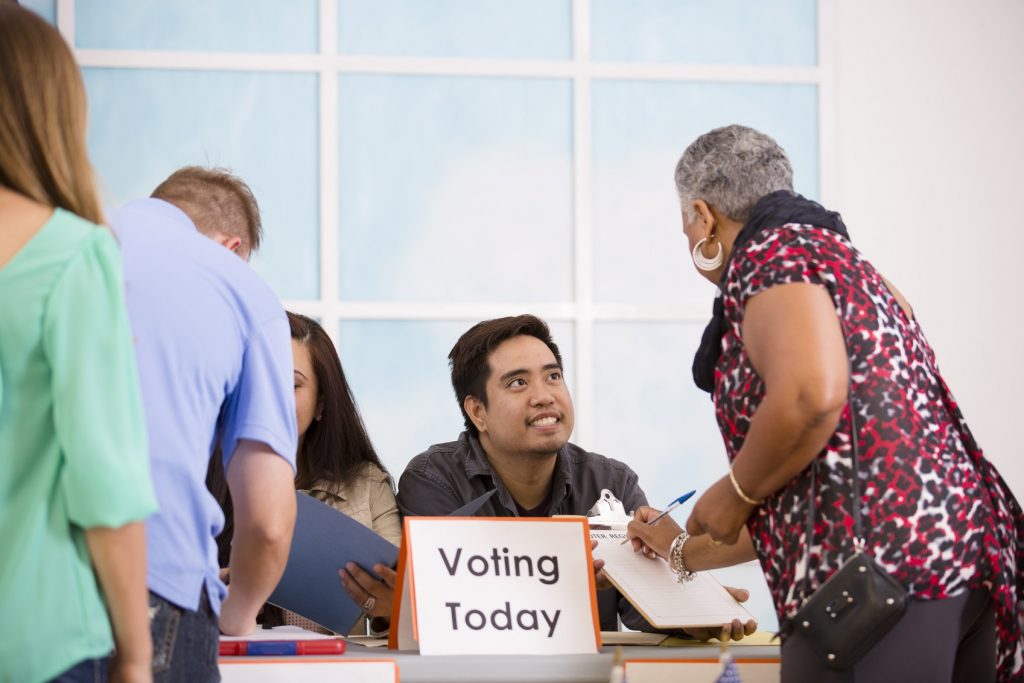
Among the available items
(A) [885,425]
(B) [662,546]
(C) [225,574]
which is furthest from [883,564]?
(C) [225,574]

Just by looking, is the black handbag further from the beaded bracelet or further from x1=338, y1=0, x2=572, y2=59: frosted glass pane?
x1=338, y1=0, x2=572, y2=59: frosted glass pane

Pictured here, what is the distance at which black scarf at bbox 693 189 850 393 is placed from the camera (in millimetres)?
1766

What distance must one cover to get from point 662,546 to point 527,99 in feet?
9.11

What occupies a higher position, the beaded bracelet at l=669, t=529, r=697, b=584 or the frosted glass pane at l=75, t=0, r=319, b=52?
the frosted glass pane at l=75, t=0, r=319, b=52

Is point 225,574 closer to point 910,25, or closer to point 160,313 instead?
point 160,313

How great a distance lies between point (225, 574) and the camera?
2.42 meters

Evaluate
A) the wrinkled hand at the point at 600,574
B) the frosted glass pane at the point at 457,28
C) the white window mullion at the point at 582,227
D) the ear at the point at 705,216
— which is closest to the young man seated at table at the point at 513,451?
the wrinkled hand at the point at 600,574

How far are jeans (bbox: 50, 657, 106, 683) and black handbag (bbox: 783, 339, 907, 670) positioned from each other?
88 centimetres

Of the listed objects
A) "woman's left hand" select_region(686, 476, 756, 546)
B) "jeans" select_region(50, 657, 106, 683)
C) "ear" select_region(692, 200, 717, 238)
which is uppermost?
"ear" select_region(692, 200, 717, 238)

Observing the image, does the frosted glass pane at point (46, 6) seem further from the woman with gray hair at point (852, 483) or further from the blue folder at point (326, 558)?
the woman with gray hair at point (852, 483)

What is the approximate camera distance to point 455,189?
15.1 ft

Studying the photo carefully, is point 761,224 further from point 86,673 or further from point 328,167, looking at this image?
point 328,167

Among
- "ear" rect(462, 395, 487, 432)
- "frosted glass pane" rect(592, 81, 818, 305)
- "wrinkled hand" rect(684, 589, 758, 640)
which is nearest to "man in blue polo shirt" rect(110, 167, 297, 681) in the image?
"wrinkled hand" rect(684, 589, 758, 640)

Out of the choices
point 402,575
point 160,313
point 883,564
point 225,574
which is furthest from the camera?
point 225,574
